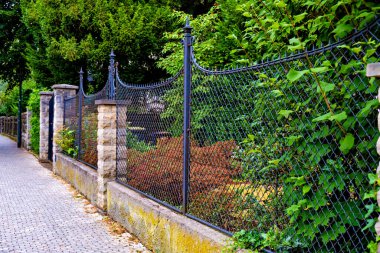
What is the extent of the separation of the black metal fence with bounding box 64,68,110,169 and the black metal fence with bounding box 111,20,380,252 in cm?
340

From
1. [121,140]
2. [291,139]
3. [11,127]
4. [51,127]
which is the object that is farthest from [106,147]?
[11,127]

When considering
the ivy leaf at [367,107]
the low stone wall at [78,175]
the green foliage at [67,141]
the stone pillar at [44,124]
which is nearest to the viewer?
the ivy leaf at [367,107]

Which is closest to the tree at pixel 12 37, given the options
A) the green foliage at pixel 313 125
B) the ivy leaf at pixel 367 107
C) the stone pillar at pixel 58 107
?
the stone pillar at pixel 58 107

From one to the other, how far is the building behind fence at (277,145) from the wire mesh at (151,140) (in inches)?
0.9

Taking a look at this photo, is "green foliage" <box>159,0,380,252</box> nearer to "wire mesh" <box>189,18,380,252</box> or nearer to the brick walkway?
"wire mesh" <box>189,18,380,252</box>

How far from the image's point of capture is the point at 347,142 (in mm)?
2385

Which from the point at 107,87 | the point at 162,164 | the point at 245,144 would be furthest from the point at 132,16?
the point at 245,144

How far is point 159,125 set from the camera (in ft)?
17.1

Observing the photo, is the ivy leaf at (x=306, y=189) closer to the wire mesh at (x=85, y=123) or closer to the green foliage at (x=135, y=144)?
the green foliage at (x=135, y=144)

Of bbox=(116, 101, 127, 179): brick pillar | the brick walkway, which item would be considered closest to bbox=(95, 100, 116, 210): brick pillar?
bbox=(116, 101, 127, 179): brick pillar

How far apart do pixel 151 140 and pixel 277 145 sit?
271cm

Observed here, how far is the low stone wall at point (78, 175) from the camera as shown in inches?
282

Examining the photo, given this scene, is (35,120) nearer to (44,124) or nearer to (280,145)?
(44,124)

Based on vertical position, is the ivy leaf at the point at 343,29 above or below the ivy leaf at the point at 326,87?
above
